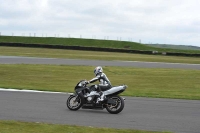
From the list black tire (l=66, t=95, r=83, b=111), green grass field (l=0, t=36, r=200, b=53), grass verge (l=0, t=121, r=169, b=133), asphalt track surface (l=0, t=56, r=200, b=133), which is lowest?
asphalt track surface (l=0, t=56, r=200, b=133)

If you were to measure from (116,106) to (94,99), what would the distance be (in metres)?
0.80

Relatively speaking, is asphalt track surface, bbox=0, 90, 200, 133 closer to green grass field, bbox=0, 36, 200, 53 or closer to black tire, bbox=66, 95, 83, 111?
black tire, bbox=66, 95, 83, 111

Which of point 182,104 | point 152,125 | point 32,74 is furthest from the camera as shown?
point 32,74

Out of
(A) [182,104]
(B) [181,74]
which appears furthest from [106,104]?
(B) [181,74]

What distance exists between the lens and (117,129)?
9.61m

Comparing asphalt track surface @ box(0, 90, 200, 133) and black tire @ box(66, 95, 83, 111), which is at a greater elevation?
black tire @ box(66, 95, 83, 111)

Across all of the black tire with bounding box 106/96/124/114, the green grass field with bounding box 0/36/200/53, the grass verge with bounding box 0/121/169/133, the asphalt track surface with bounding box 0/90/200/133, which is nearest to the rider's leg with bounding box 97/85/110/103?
the black tire with bounding box 106/96/124/114

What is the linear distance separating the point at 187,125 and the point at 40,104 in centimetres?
562

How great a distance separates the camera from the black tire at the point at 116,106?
12.2 m

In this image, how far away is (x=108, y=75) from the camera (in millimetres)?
28000

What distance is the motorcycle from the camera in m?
12.3

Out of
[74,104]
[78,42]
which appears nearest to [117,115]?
[74,104]

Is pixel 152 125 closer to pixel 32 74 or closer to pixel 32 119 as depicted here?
pixel 32 119

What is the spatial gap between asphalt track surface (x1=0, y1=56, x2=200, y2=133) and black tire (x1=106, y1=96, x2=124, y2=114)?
0.51ft
